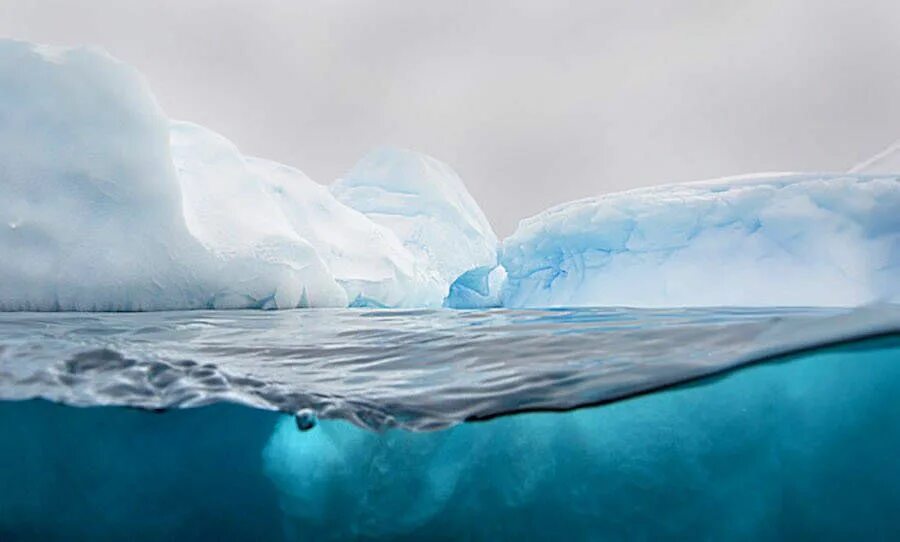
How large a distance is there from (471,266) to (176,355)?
42.0 feet

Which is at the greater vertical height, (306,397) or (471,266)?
(471,266)

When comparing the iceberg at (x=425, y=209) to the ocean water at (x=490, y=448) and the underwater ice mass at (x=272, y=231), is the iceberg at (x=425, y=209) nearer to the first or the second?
the underwater ice mass at (x=272, y=231)

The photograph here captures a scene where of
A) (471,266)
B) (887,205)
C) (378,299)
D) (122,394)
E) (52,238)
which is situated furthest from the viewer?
(471,266)

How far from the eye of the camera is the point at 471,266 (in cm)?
1585

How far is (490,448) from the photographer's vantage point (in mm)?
2484

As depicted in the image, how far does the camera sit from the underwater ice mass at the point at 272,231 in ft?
26.6

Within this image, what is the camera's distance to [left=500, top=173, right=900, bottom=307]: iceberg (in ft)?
30.7

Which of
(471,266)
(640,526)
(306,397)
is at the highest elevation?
(471,266)

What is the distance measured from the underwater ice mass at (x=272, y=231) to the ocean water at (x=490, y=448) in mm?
5782

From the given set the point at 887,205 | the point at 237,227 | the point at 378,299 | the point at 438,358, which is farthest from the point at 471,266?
the point at 438,358

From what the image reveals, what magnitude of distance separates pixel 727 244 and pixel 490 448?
9045 millimetres

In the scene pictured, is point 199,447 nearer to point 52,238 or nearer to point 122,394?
point 122,394

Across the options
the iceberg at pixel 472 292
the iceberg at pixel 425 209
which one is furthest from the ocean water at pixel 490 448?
the iceberg at pixel 472 292

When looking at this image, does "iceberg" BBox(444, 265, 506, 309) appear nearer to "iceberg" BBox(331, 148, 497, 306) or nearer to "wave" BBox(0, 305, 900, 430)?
"iceberg" BBox(331, 148, 497, 306)
